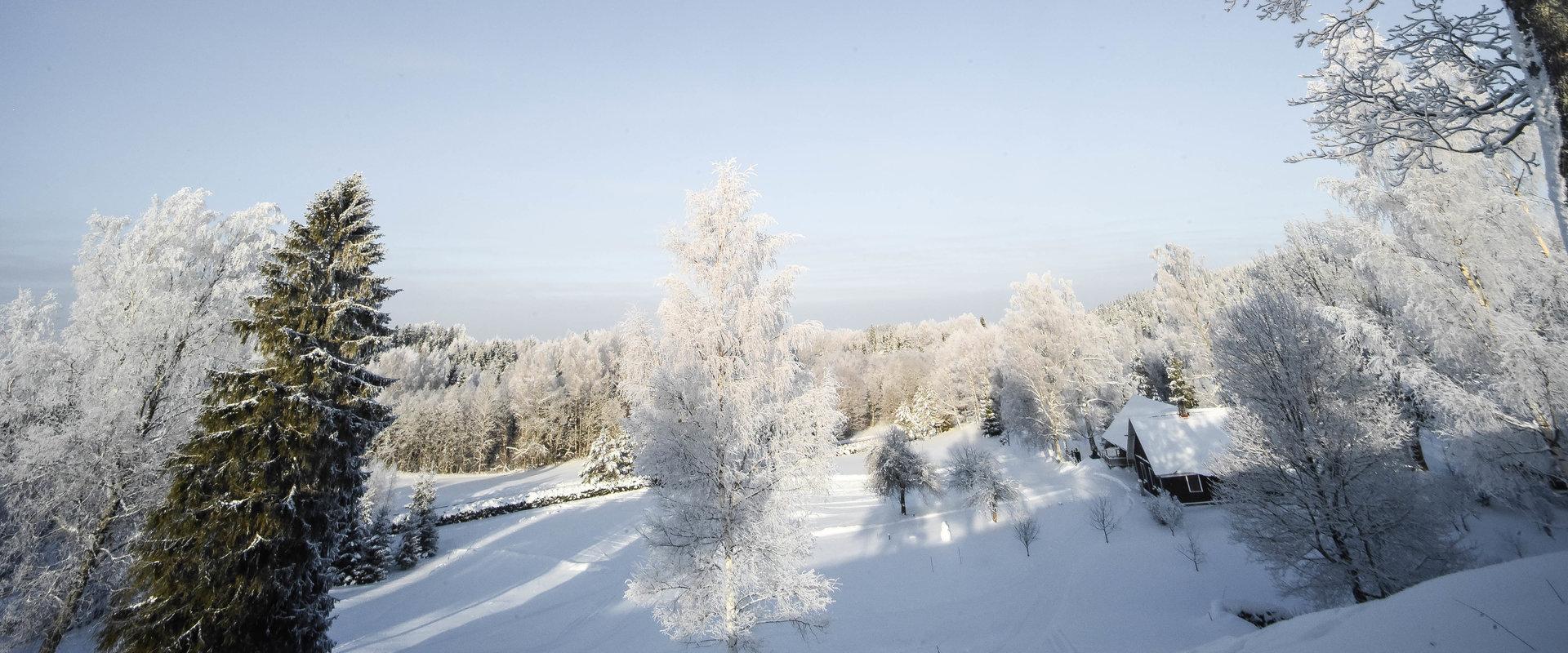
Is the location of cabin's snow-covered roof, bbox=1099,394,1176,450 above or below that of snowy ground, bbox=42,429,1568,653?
above

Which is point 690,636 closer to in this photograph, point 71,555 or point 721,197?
point 721,197

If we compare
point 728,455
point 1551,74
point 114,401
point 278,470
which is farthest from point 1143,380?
point 114,401

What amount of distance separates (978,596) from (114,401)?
19915mm

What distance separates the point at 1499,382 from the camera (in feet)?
33.3

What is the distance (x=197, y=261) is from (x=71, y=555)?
505 centimetres

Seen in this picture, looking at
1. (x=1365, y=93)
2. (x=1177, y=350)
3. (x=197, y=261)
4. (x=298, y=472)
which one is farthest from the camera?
(x=1177, y=350)

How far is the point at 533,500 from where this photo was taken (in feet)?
123

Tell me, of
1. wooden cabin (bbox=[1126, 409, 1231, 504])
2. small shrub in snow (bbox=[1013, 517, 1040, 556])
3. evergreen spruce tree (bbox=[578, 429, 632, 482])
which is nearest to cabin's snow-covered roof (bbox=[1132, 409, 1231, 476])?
wooden cabin (bbox=[1126, 409, 1231, 504])

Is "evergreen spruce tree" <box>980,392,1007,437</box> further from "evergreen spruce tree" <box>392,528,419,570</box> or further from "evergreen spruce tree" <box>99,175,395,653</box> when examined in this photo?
"evergreen spruce tree" <box>99,175,395,653</box>

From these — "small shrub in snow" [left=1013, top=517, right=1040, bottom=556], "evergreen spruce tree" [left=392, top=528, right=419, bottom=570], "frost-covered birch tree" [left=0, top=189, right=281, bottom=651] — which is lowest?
"evergreen spruce tree" [left=392, top=528, right=419, bottom=570]

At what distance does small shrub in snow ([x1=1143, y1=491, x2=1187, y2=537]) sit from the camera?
62.0 ft

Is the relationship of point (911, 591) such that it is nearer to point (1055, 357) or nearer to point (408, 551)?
point (1055, 357)

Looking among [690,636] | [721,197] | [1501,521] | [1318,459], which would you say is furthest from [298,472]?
[1501,521]

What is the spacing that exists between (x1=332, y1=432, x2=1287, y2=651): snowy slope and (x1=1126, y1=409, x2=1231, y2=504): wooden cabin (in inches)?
68.8
